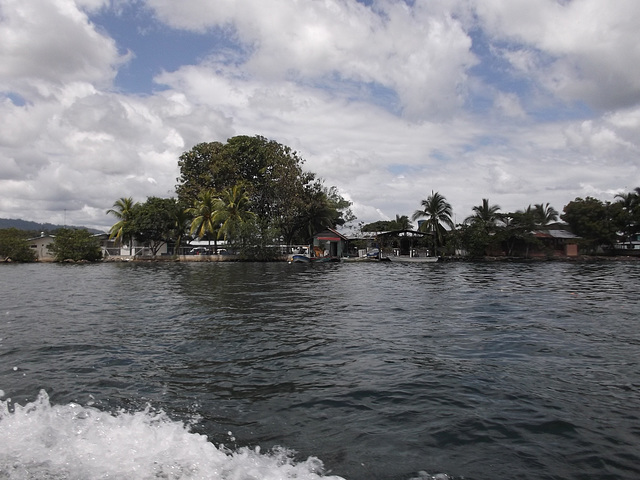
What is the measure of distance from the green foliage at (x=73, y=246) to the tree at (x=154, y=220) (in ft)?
16.9

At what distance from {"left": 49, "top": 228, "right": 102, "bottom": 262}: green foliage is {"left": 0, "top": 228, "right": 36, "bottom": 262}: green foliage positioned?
10.6 feet

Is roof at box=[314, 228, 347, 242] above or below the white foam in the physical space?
above

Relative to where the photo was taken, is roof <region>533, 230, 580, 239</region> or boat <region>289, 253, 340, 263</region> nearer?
boat <region>289, 253, 340, 263</region>

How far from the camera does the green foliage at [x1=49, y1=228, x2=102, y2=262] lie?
5150 cm

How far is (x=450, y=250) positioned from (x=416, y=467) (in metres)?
51.1

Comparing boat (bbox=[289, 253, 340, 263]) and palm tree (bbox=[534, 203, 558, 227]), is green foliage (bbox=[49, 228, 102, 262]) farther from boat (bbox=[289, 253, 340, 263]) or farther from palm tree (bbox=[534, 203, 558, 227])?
palm tree (bbox=[534, 203, 558, 227])

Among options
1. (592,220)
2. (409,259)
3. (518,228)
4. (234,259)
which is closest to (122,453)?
(234,259)

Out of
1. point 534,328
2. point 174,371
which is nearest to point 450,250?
point 534,328

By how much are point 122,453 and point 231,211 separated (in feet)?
154

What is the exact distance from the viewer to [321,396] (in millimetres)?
6043

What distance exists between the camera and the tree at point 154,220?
51.2 m

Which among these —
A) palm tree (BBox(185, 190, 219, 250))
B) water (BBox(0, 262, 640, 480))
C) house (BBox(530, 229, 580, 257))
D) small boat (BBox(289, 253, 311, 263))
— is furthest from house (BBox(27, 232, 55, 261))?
house (BBox(530, 229, 580, 257))

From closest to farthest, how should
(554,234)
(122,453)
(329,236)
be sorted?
(122,453) < (329,236) < (554,234)

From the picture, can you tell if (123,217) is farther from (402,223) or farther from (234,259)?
(402,223)
